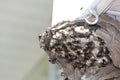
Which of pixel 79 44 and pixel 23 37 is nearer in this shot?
pixel 79 44

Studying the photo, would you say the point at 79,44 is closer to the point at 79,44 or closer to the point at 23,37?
the point at 79,44

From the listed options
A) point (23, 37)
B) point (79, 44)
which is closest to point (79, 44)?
point (79, 44)

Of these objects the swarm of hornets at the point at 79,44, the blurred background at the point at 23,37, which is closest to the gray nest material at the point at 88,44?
the swarm of hornets at the point at 79,44

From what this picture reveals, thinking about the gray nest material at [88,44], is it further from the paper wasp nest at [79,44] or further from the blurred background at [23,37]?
the blurred background at [23,37]

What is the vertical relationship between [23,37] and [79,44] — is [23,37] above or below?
below

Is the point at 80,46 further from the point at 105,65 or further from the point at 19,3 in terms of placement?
the point at 19,3

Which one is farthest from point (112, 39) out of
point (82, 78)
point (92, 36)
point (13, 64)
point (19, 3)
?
point (13, 64)

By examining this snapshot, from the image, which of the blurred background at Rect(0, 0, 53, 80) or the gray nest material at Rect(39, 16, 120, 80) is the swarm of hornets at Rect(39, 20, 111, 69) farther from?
the blurred background at Rect(0, 0, 53, 80)
